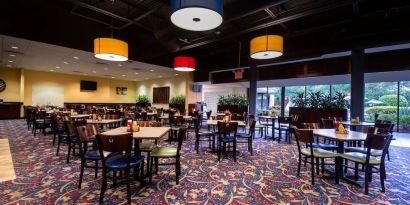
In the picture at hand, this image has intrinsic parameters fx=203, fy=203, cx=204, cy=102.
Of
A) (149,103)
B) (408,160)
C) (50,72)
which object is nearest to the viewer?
(408,160)

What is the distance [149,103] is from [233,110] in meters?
8.87

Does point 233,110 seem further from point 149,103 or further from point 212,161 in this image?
point 149,103

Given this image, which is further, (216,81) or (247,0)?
(216,81)

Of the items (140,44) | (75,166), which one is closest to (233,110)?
(140,44)

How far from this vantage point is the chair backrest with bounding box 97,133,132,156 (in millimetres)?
2453

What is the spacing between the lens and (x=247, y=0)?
470 centimetres

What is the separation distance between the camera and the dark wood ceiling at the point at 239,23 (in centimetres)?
525

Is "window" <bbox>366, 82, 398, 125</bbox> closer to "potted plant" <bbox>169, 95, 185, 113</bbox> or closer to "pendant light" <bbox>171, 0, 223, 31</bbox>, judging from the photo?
"potted plant" <bbox>169, 95, 185, 113</bbox>

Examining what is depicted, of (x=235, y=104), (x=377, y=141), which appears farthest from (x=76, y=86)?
(x=377, y=141)

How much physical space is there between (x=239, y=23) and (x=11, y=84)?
1466cm

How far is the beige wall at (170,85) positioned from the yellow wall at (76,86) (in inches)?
59.4

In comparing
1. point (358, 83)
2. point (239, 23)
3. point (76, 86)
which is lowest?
point (358, 83)

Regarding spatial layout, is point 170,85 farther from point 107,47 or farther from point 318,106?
point 107,47

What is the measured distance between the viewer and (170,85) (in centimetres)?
1505
